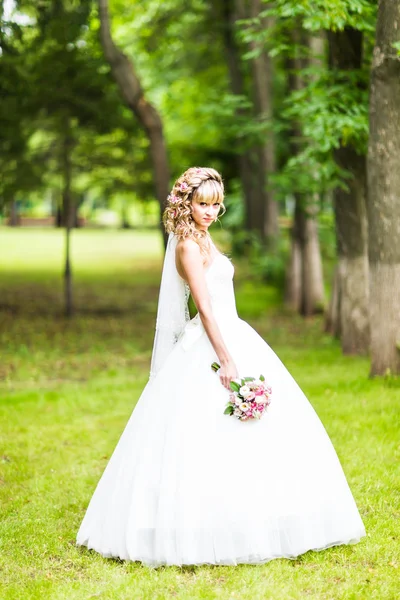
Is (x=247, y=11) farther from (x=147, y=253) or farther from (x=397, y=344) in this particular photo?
(x=147, y=253)

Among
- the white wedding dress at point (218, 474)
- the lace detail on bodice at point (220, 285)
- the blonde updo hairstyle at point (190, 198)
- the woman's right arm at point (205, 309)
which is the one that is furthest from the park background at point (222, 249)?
the woman's right arm at point (205, 309)

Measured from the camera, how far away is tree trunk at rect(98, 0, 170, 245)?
1388cm

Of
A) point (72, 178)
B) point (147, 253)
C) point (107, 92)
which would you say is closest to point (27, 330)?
point (72, 178)

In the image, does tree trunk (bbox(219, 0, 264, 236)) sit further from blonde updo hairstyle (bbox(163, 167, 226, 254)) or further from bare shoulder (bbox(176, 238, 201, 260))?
bare shoulder (bbox(176, 238, 201, 260))

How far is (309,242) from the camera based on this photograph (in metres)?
18.0

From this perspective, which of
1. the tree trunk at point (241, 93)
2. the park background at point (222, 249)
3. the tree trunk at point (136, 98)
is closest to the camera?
the park background at point (222, 249)

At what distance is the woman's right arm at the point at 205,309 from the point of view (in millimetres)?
4871

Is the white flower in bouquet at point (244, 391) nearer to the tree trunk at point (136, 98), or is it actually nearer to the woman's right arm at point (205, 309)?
the woman's right arm at point (205, 309)

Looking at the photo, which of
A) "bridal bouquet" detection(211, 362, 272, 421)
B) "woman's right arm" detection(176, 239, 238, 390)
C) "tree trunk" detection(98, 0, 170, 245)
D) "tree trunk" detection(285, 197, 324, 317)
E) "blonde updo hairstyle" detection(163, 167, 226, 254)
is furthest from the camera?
"tree trunk" detection(285, 197, 324, 317)

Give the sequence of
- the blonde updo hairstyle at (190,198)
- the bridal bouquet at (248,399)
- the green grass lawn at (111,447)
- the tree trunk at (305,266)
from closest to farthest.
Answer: the green grass lawn at (111,447)
the bridal bouquet at (248,399)
the blonde updo hairstyle at (190,198)
the tree trunk at (305,266)

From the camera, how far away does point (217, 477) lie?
187 inches

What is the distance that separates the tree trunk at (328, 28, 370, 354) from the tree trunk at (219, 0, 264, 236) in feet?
26.8

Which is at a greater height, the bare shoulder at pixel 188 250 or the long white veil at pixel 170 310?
the bare shoulder at pixel 188 250

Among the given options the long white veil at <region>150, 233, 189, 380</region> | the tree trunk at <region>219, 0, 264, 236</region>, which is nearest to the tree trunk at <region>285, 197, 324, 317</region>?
the tree trunk at <region>219, 0, 264, 236</region>
